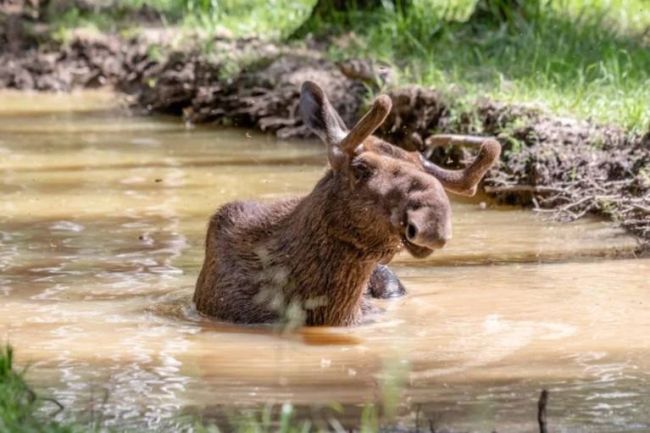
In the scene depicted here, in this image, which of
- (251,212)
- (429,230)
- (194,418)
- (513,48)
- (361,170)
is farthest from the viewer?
(513,48)

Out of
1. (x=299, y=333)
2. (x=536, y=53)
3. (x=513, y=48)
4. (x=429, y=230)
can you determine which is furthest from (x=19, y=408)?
(x=513, y=48)

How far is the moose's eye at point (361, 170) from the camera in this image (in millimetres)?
7363

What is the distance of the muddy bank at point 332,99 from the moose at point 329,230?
2612 millimetres

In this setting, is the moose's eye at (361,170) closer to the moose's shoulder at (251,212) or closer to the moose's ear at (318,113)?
the moose's ear at (318,113)

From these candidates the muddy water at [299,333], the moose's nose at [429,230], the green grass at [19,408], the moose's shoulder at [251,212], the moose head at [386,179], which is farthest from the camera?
the moose's shoulder at [251,212]

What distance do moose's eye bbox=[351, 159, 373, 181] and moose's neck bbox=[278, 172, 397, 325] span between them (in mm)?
82

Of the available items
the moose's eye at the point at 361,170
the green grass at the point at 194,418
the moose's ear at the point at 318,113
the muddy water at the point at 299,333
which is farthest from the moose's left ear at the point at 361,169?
the green grass at the point at 194,418

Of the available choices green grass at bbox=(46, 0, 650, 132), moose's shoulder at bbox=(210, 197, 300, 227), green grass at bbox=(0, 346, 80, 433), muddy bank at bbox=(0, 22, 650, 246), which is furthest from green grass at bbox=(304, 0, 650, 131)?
green grass at bbox=(0, 346, 80, 433)

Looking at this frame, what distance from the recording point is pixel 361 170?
7398mm

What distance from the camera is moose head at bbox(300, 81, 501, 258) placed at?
6855 millimetres

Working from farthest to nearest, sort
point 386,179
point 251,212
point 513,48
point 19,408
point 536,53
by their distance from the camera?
point 513,48
point 536,53
point 251,212
point 386,179
point 19,408

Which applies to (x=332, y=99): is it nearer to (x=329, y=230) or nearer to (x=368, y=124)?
(x=329, y=230)

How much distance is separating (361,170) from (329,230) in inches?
13.2

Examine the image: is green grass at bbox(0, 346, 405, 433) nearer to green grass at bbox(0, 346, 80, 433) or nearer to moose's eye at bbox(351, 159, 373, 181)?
green grass at bbox(0, 346, 80, 433)
